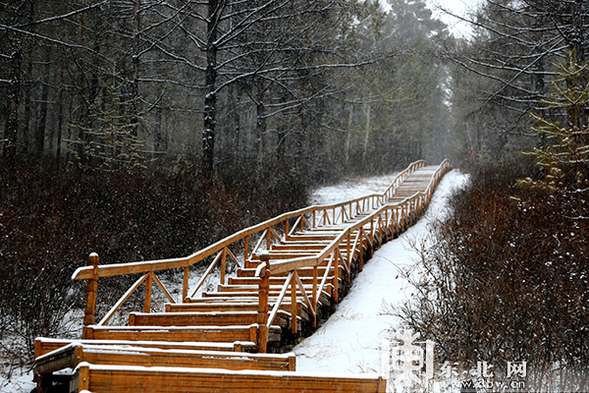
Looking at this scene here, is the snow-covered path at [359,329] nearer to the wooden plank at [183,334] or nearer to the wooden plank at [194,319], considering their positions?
the wooden plank at [194,319]

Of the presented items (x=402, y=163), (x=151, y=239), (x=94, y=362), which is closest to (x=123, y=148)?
(x=151, y=239)

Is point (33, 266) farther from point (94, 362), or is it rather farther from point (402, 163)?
point (402, 163)

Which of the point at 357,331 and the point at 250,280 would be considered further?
the point at 250,280

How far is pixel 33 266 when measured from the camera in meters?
6.64

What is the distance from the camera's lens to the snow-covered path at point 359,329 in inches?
235

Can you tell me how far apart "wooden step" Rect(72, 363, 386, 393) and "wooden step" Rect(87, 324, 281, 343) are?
1.38m

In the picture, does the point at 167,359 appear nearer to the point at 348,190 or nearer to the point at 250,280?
the point at 250,280

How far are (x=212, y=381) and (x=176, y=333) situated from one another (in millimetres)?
1606

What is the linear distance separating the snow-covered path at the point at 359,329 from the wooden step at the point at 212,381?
1.83 metres

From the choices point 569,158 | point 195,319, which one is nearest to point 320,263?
point 195,319

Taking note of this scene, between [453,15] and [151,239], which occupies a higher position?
[453,15]

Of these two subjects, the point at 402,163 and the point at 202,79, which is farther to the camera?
the point at 402,163

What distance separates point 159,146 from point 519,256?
56.9ft

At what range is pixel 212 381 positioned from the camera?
3836 millimetres
